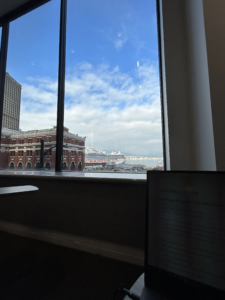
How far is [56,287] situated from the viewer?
1018mm

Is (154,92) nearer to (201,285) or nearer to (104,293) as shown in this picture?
(201,285)

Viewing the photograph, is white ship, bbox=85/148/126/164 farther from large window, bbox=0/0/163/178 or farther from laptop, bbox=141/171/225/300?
laptop, bbox=141/171/225/300

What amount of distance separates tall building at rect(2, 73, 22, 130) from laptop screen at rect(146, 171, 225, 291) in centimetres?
257

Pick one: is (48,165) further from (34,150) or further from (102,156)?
(102,156)

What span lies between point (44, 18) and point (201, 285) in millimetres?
3362

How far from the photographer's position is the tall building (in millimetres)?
2455

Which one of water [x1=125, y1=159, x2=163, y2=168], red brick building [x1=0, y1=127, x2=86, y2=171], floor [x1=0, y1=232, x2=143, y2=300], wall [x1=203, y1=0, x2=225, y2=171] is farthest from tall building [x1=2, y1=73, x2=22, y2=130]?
wall [x1=203, y1=0, x2=225, y2=171]

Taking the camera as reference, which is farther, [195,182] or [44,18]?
[44,18]

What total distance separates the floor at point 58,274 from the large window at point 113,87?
0.88 meters

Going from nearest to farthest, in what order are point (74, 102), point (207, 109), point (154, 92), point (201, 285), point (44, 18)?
point (201, 285) → point (207, 109) → point (154, 92) → point (74, 102) → point (44, 18)

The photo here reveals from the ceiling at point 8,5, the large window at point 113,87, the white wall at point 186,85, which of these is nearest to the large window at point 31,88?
the ceiling at point 8,5

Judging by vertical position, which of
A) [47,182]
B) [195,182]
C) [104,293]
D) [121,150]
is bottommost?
[104,293]

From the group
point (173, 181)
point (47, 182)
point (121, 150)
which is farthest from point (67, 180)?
point (173, 181)

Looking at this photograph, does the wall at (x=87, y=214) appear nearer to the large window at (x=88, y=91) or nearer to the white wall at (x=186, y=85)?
the large window at (x=88, y=91)
